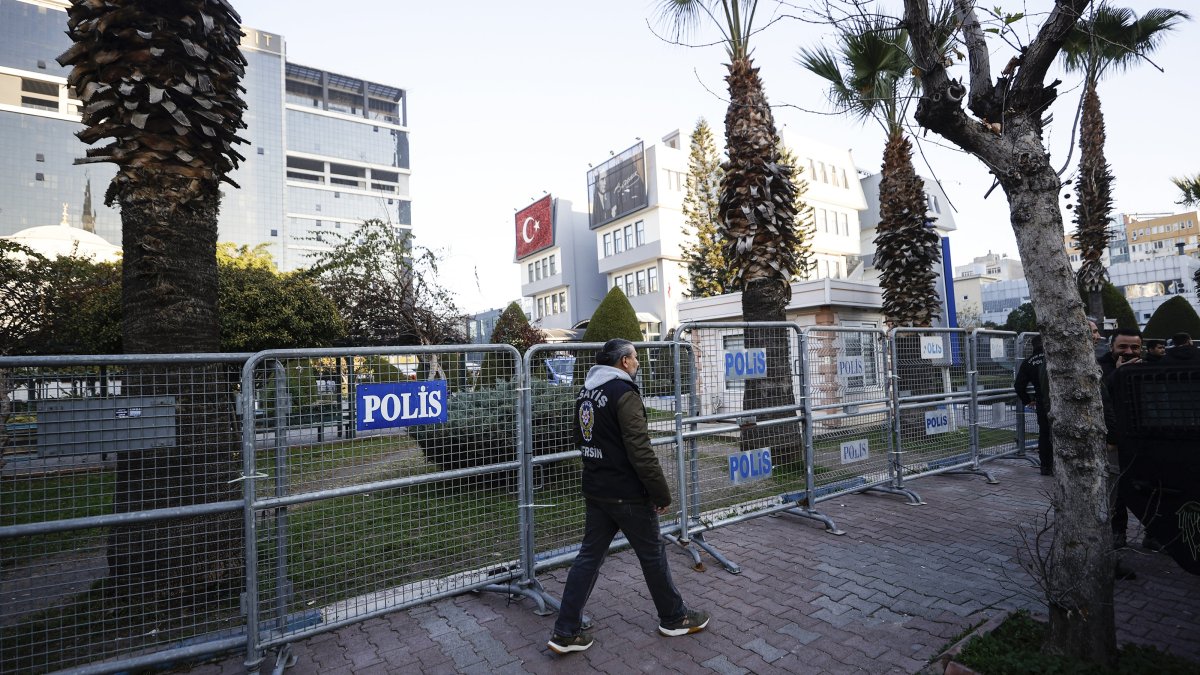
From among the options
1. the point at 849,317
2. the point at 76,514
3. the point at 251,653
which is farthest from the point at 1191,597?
the point at 849,317

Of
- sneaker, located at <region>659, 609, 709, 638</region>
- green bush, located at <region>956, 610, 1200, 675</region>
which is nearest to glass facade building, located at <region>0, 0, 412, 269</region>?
sneaker, located at <region>659, 609, 709, 638</region>

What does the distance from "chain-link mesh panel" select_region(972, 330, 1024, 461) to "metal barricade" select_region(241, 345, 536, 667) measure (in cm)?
722


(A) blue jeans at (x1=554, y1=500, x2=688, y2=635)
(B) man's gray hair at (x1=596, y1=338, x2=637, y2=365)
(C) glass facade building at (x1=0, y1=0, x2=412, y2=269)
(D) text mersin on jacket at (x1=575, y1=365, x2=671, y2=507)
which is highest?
(C) glass facade building at (x1=0, y1=0, x2=412, y2=269)

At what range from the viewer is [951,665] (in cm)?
312

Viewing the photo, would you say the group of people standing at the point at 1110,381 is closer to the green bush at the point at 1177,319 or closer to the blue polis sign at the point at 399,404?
the blue polis sign at the point at 399,404

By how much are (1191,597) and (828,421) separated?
3.23 metres

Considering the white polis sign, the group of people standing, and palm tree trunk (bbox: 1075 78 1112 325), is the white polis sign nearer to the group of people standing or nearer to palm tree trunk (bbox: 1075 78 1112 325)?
the group of people standing

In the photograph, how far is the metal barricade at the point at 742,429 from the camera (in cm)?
562

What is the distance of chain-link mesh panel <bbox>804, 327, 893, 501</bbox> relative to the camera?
6.58 metres

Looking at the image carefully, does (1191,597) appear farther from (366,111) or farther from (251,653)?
(366,111)

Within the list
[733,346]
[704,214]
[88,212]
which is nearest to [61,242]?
[704,214]

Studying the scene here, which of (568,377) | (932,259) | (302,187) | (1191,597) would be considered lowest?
(1191,597)

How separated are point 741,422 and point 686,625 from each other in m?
2.56

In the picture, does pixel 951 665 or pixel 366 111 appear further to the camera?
pixel 366 111
